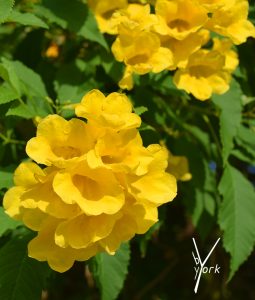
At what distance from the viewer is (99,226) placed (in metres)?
1.04

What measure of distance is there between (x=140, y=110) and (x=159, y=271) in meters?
1.31

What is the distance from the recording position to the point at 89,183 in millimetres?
1053

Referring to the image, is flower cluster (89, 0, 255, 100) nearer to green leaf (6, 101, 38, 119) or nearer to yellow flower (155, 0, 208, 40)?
yellow flower (155, 0, 208, 40)

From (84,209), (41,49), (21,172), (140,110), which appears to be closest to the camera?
(84,209)

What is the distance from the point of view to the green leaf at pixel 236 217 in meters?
1.45

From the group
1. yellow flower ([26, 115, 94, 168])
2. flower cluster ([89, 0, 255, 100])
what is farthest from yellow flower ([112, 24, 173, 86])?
yellow flower ([26, 115, 94, 168])

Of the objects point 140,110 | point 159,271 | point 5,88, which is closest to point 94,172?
point 140,110

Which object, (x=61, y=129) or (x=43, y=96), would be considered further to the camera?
(x=43, y=96)

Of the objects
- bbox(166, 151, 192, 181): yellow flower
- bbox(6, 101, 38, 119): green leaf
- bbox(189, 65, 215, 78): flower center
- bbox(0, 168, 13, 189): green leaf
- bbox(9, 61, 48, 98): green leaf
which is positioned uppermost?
bbox(189, 65, 215, 78): flower center

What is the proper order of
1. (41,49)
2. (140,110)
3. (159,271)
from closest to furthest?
1. (140,110)
2. (41,49)
3. (159,271)

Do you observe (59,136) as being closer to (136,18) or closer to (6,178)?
(6,178)

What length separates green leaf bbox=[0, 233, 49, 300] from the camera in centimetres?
118

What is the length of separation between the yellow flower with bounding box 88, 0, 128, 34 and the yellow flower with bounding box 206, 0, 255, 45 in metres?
0.26

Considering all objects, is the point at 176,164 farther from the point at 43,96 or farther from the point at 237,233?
the point at 43,96
